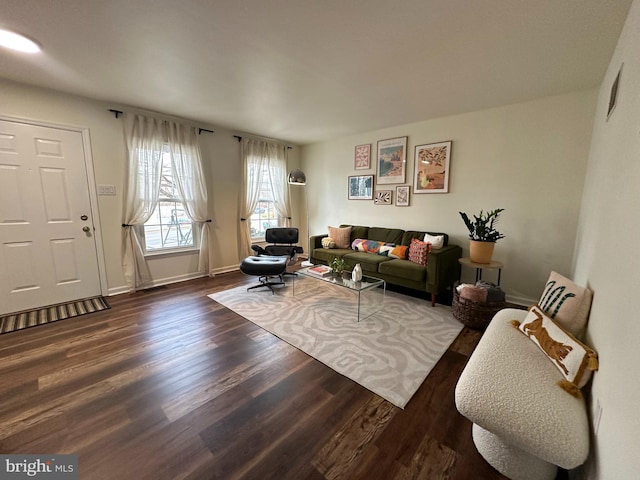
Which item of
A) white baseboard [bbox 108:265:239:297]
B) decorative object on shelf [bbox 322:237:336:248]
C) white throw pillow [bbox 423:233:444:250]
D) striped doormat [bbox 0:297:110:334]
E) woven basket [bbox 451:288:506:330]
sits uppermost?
white throw pillow [bbox 423:233:444:250]

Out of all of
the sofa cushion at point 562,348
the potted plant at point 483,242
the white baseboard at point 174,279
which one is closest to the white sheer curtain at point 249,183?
the white baseboard at point 174,279

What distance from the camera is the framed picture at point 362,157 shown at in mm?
4473

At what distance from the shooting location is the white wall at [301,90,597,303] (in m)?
2.81

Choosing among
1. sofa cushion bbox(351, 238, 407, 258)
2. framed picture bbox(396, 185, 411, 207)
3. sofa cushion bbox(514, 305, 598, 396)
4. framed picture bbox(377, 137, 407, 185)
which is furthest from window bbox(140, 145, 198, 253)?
sofa cushion bbox(514, 305, 598, 396)

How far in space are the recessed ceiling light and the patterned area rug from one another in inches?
111

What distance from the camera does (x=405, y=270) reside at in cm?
327

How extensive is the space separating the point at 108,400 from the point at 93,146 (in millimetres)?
3080

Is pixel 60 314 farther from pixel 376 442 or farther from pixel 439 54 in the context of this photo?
pixel 439 54

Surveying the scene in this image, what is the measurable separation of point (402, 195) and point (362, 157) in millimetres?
1045

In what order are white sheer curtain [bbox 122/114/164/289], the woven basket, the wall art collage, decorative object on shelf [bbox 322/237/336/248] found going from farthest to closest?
decorative object on shelf [bbox 322/237/336/248]
the wall art collage
white sheer curtain [bbox 122/114/164/289]
the woven basket

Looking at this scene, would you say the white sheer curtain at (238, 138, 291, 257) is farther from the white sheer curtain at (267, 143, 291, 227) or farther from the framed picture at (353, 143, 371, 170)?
the framed picture at (353, 143, 371, 170)

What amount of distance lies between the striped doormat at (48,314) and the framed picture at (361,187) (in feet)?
13.1

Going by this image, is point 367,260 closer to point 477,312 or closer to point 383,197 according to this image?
point 383,197

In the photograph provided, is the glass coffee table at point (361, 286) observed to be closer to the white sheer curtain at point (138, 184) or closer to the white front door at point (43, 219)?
the white sheer curtain at point (138, 184)
